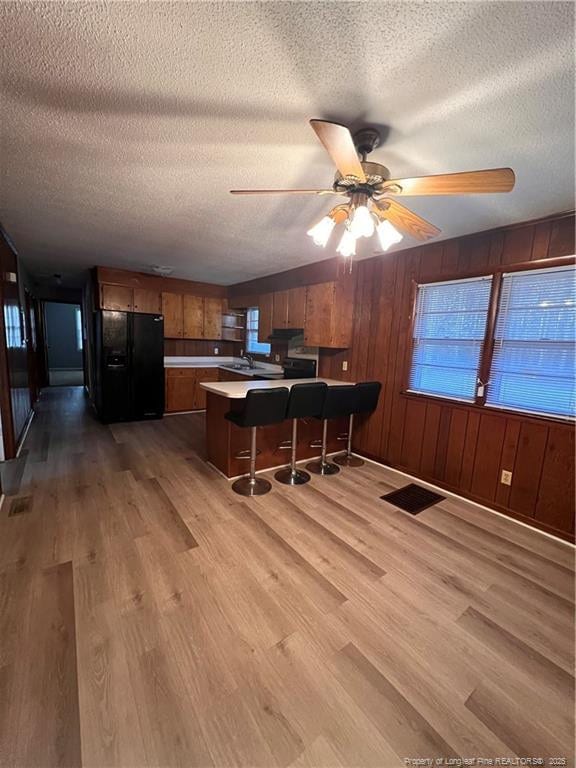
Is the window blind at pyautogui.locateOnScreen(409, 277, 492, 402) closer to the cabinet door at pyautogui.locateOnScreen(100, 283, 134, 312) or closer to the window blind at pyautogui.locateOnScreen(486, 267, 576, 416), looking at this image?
the window blind at pyautogui.locateOnScreen(486, 267, 576, 416)

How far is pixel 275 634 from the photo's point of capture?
61.1 inches

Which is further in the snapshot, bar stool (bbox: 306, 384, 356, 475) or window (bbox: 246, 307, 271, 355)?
window (bbox: 246, 307, 271, 355)

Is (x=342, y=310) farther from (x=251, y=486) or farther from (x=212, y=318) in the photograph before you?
(x=212, y=318)

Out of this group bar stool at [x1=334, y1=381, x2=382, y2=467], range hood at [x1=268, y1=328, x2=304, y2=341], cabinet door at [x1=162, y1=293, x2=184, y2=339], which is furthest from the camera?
cabinet door at [x1=162, y1=293, x2=184, y2=339]

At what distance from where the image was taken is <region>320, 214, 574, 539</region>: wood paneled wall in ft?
8.05

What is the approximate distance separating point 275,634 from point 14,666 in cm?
114

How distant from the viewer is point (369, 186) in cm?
155

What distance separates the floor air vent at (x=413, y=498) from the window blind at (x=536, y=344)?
104 centimetres

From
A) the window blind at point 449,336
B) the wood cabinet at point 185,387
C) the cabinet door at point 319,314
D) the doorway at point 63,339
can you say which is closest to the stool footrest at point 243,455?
the cabinet door at point 319,314

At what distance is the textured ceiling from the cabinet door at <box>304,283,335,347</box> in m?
1.53

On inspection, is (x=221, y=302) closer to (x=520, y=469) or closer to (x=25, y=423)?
(x=25, y=423)

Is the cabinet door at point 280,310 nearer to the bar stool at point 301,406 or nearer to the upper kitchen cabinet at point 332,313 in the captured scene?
the upper kitchen cabinet at point 332,313

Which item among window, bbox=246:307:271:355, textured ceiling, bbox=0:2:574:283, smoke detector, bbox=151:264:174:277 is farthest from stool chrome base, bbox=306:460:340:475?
smoke detector, bbox=151:264:174:277

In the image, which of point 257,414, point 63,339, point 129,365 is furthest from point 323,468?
point 63,339
